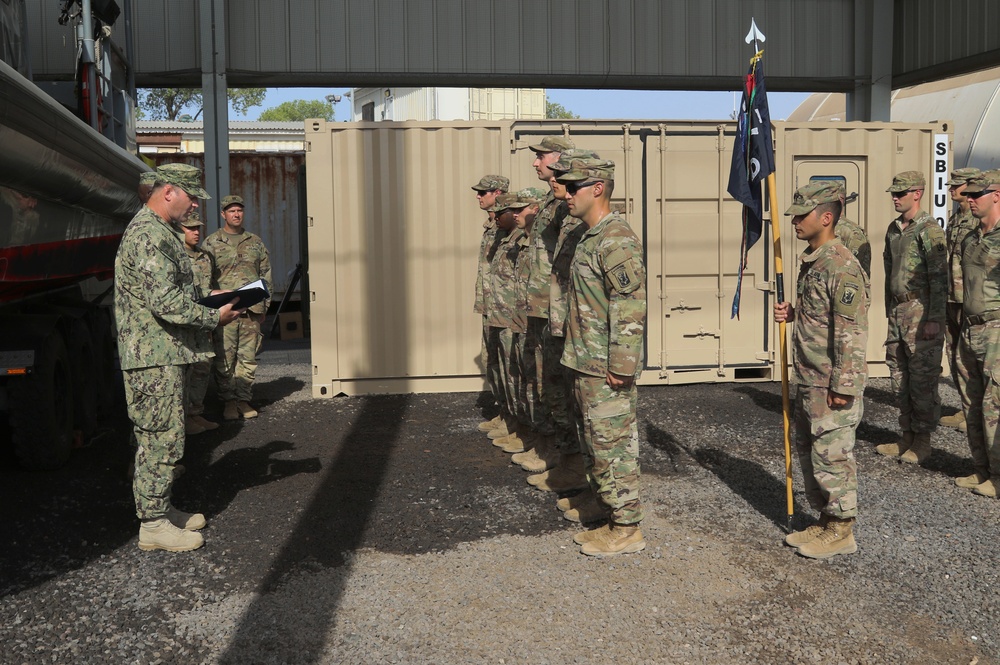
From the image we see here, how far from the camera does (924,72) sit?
1338 centimetres

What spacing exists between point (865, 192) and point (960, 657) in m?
6.69

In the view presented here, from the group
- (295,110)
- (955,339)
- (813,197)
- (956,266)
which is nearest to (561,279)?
(813,197)

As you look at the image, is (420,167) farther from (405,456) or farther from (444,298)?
(405,456)

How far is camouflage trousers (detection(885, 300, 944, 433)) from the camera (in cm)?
652

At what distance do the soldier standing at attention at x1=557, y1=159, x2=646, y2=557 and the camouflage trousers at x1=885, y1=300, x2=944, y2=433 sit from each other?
2.86 meters

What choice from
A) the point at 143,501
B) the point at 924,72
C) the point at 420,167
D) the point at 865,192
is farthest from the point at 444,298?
the point at 924,72

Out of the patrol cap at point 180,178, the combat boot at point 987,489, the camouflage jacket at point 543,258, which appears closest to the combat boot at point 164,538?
the patrol cap at point 180,178

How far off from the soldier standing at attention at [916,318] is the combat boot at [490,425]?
2790 mm

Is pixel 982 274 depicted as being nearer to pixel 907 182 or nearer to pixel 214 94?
pixel 907 182

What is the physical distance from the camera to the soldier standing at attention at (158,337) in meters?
4.68

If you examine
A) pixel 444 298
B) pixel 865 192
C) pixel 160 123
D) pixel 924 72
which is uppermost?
pixel 160 123

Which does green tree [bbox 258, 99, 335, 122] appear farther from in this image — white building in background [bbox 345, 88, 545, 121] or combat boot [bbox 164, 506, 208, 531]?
combat boot [bbox 164, 506, 208, 531]

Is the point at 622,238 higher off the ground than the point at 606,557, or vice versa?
the point at 622,238

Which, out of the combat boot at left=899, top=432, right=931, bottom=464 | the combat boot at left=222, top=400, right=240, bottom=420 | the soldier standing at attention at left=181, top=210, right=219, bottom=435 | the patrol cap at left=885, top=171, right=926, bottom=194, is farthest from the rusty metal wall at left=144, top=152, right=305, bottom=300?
the combat boot at left=899, top=432, right=931, bottom=464
